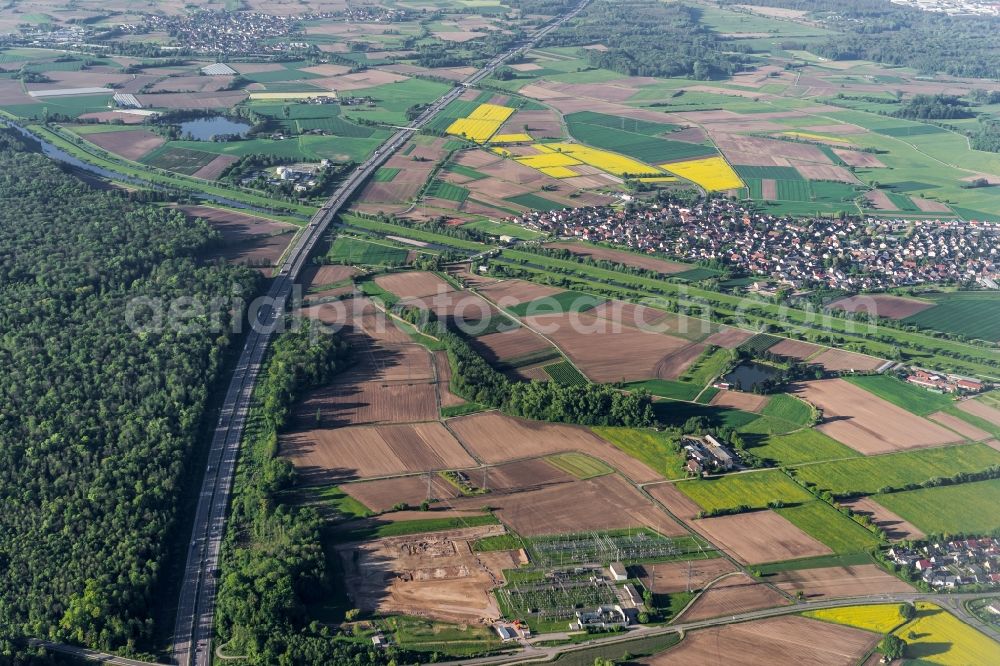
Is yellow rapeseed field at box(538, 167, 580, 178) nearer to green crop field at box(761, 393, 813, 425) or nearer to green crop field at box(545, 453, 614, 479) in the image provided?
green crop field at box(761, 393, 813, 425)

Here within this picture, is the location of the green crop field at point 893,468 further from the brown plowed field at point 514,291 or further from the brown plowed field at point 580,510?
the brown plowed field at point 514,291

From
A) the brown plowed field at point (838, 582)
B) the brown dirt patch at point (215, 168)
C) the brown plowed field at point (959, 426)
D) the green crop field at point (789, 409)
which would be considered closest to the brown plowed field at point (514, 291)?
the green crop field at point (789, 409)

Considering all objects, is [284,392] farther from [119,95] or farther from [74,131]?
[119,95]

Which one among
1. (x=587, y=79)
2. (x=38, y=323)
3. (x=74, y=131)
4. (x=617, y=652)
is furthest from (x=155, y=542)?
(x=587, y=79)

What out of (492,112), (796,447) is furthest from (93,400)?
(492,112)

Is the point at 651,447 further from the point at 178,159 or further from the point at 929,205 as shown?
the point at 178,159
